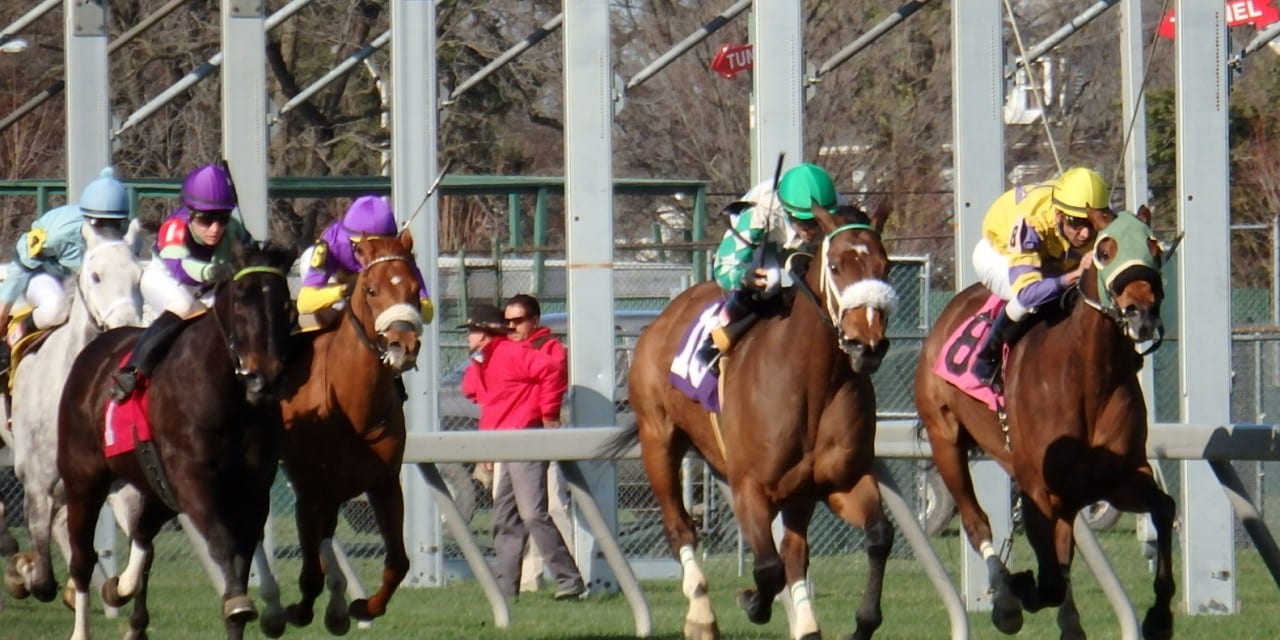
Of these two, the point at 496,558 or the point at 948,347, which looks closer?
the point at 948,347

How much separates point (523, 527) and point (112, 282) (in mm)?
3690

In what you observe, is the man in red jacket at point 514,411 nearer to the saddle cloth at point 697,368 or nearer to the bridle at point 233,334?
the saddle cloth at point 697,368

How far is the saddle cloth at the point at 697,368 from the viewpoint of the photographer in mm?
9008

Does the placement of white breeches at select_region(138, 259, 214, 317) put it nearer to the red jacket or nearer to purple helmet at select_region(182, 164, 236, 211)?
purple helmet at select_region(182, 164, 236, 211)

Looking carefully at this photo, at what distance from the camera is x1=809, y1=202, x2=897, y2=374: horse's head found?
753 centimetres

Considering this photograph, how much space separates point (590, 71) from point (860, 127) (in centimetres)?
1796

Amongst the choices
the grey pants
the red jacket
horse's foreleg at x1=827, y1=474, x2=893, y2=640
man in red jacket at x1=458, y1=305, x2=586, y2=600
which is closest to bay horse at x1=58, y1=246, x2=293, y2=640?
horse's foreleg at x1=827, y1=474, x2=893, y2=640

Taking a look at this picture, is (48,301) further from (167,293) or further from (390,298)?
(390,298)

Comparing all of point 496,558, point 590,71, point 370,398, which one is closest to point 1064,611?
point 370,398

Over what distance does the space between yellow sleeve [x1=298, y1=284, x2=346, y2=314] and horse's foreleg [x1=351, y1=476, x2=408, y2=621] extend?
87cm

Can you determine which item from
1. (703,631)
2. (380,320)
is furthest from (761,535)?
(380,320)

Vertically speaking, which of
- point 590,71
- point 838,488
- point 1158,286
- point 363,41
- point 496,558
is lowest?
point 496,558

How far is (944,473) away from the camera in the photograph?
32.7 feet

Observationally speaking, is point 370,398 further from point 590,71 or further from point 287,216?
point 287,216
